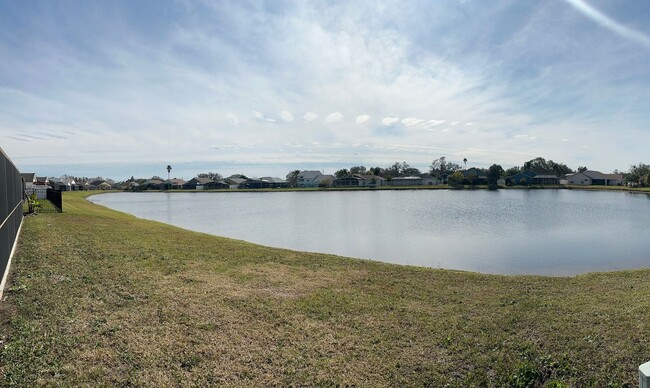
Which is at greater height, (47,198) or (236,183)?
(236,183)

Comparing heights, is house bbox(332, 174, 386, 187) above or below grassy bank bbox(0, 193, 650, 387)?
above

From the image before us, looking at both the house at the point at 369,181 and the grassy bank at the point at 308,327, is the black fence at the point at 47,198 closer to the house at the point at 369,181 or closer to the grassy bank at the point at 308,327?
the grassy bank at the point at 308,327

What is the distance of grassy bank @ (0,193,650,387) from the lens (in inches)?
195

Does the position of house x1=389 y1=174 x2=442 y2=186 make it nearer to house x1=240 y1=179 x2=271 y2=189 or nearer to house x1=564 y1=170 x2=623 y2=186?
house x1=564 y1=170 x2=623 y2=186

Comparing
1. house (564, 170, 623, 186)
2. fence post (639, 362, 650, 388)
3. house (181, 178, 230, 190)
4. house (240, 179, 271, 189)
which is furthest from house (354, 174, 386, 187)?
fence post (639, 362, 650, 388)

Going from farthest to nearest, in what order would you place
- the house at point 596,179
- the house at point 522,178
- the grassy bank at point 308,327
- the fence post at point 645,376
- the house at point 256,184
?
1. the house at point 256,184
2. the house at point 596,179
3. the house at point 522,178
4. the grassy bank at point 308,327
5. the fence post at point 645,376

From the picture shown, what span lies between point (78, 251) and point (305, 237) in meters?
12.8

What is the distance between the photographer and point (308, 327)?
21.2 ft

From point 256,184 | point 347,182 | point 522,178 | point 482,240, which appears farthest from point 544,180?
point 482,240

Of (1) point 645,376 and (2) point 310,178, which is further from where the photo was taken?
(2) point 310,178

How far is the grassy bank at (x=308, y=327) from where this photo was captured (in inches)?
195

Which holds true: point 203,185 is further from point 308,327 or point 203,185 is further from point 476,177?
point 308,327

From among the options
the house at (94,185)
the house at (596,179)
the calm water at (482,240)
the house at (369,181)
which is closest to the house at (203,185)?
the house at (94,185)

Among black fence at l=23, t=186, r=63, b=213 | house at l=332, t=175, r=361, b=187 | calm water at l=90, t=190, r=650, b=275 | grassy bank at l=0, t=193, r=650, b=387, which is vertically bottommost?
calm water at l=90, t=190, r=650, b=275
